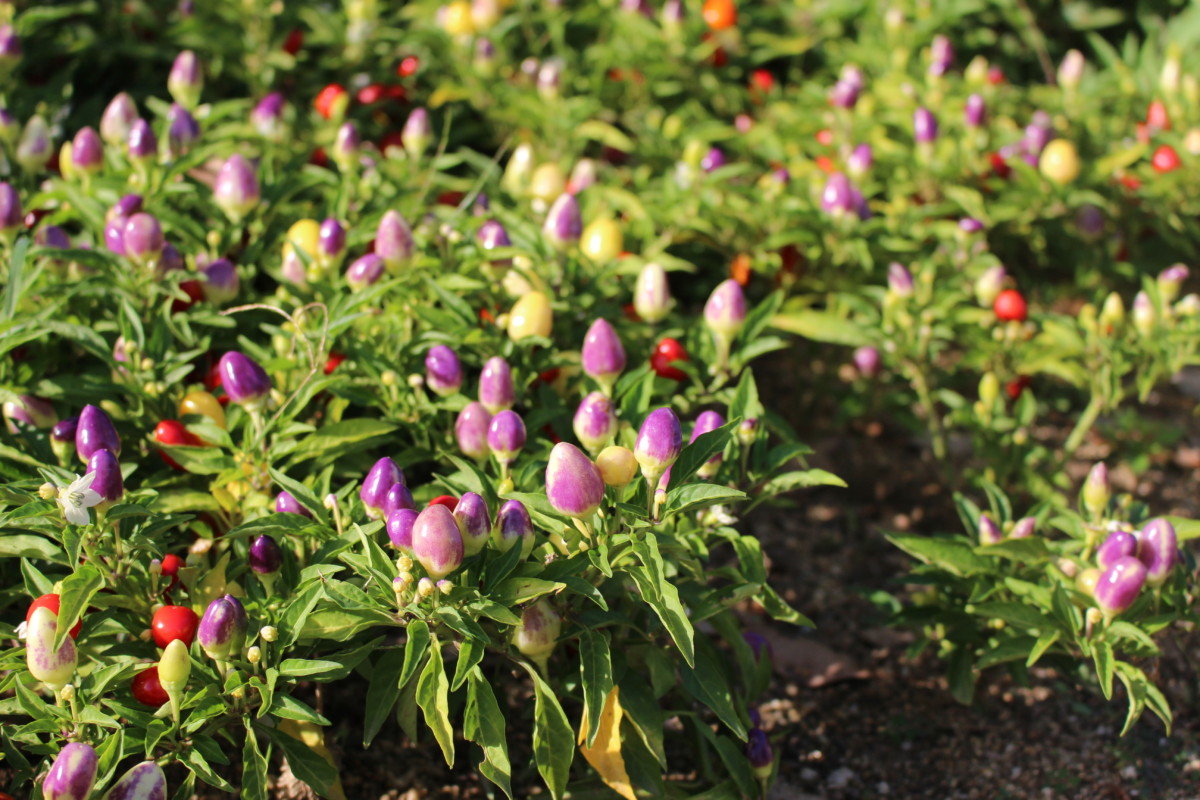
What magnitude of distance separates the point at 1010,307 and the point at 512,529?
1919 millimetres

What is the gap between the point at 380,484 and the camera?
1.89m

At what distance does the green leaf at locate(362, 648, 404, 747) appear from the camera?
6.01 feet

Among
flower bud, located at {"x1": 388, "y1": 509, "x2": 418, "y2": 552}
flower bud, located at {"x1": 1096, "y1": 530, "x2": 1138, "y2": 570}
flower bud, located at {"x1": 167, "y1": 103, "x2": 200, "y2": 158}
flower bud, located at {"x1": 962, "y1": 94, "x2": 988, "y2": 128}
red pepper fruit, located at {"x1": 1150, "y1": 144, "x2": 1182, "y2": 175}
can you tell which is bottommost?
flower bud, located at {"x1": 1096, "y1": 530, "x2": 1138, "y2": 570}

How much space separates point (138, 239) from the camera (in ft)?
7.77

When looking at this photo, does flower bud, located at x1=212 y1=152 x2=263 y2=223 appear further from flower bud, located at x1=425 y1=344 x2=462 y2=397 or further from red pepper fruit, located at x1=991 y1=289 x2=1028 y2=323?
red pepper fruit, located at x1=991 y1=289 x2=1028 y2=323

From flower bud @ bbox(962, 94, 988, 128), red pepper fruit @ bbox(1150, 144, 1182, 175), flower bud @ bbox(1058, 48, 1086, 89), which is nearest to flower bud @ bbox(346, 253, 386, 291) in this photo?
flower bud @ bbox(962, 94, 988, 128)

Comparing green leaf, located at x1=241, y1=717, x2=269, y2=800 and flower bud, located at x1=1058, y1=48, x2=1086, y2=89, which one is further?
flower bud, located at x1=1058, y1=48, x2=1086, y2=89

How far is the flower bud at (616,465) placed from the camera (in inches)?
74.3

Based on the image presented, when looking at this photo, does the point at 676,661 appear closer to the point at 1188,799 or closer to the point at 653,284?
the point at 653,284

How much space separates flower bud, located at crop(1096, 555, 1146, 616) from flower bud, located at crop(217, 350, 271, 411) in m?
1.72

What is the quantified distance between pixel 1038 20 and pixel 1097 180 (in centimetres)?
171

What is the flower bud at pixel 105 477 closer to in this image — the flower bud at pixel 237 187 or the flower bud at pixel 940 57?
the flower bud at pixel 237 187

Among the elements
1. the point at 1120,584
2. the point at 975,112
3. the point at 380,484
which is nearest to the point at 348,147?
the point at 380,484

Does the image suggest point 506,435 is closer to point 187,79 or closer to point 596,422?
point 596,422
